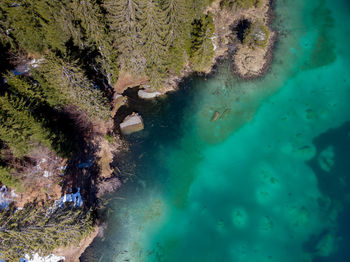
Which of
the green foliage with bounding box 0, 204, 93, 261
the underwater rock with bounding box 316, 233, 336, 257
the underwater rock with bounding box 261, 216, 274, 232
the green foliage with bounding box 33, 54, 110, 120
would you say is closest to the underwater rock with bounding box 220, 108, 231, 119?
the underwater rock with bounding box 261, 216, 274, 232

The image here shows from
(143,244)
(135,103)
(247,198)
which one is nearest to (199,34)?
(135,103)

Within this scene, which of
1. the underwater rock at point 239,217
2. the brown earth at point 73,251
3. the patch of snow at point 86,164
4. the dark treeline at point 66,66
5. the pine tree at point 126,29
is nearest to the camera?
the dark treeline at point 66,66

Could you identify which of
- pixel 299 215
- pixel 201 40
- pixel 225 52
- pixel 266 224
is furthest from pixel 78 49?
pixel 299 215

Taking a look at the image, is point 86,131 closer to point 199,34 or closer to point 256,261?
point 199,34

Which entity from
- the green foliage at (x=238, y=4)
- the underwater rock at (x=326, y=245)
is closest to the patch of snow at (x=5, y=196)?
the underwater rock at (x=326, y=245)

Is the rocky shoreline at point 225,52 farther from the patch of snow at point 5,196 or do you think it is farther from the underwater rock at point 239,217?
the underwater rock at point 239,217
